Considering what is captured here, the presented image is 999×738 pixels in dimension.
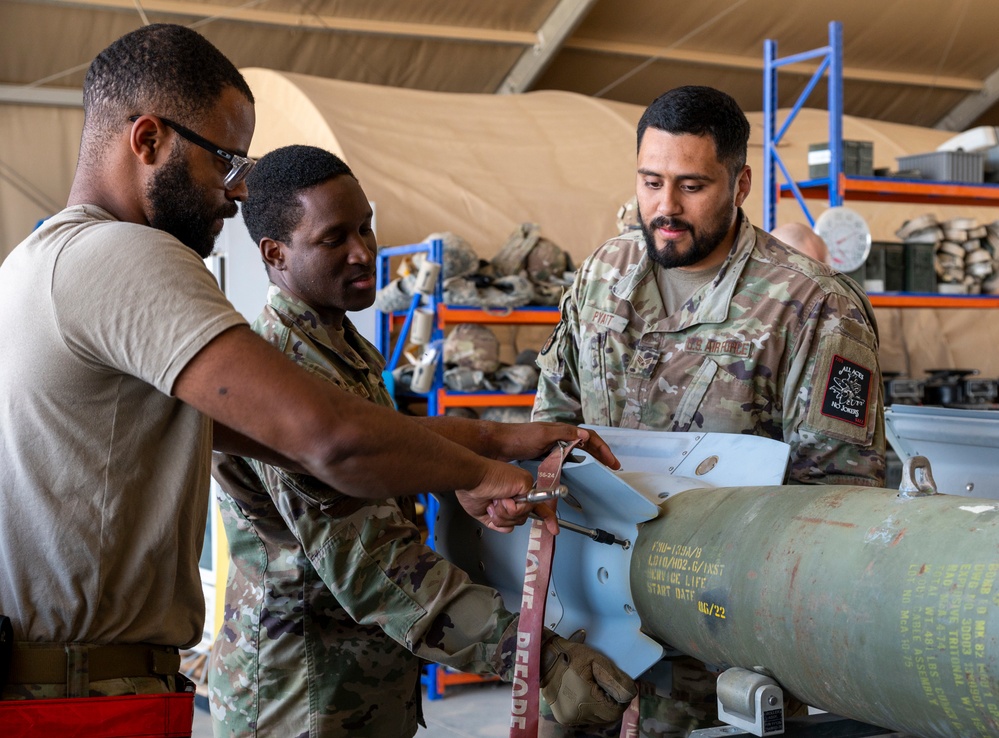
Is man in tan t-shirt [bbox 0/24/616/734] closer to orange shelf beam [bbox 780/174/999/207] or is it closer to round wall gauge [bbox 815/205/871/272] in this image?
round wall gauge [bbox 815/205/871/272]

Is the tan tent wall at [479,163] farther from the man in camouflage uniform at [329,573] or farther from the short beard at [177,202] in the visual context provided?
the short beard at [177,202]

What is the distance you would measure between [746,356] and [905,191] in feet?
11.1

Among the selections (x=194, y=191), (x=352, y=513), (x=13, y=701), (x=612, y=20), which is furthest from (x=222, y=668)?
(x=612, y=20)

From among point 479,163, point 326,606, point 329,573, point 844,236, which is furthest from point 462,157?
point 329,573

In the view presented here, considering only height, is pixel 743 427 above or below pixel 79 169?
below

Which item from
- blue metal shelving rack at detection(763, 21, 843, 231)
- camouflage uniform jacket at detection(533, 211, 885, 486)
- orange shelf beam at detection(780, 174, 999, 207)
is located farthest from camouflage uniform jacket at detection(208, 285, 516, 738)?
orange shelf beam at detection(780, 174, 999, 207)

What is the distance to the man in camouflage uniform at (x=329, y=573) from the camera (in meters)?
1.48

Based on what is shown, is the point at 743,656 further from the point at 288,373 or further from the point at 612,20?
the point at 612,20

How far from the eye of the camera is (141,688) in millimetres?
1225

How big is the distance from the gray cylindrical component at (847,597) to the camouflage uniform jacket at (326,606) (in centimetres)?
29

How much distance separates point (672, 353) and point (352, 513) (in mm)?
694

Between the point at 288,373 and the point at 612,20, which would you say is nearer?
the point at 288,373

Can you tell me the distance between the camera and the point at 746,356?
5.93ft

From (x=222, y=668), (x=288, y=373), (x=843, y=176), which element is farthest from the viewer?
(x=843, y=176)
